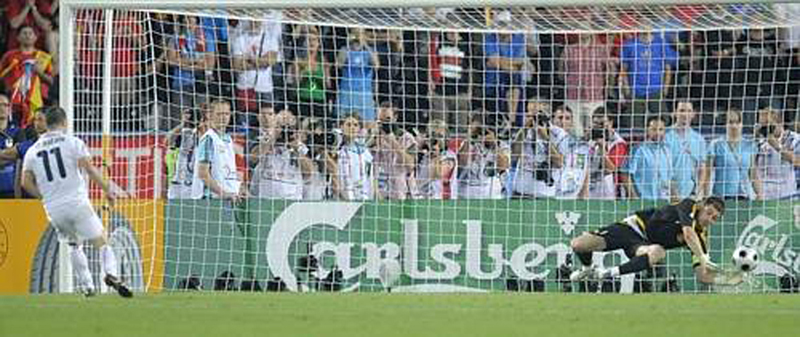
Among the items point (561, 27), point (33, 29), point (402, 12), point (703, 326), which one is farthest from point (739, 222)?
point (33, 29)

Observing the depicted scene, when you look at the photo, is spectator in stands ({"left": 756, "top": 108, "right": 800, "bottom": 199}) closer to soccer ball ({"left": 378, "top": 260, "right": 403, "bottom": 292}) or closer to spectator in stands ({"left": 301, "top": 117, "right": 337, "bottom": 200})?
soccer ball ({"left": 378, "top": 260, "right": 403, "bottom": 292})

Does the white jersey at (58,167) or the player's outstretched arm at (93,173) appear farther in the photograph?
the white jersey at (58,167)

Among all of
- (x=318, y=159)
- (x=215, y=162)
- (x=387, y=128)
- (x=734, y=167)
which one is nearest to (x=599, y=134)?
(x=734, y=167)

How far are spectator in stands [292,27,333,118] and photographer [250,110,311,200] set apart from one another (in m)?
0.52

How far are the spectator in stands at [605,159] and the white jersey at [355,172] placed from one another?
2565 millimetres

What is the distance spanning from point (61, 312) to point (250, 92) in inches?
286

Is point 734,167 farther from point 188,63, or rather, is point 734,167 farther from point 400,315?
point 400,315

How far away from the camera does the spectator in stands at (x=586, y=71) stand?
22172 millimetres

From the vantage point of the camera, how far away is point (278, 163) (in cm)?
2134

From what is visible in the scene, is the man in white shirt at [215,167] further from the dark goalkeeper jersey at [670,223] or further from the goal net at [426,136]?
the dark goalkeeper jersey at [670,223]

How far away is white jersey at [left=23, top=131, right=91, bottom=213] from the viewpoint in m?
17.4

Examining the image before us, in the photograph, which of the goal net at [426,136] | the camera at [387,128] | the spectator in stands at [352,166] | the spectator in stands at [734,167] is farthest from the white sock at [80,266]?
the spectator in stands at [734,167]

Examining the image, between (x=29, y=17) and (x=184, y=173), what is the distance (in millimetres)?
4354

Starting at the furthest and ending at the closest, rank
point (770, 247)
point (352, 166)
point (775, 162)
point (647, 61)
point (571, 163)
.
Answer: point (647, 61)
point (352, 166)
point (571, 163)
point (775, 162)
point (770, 247)
